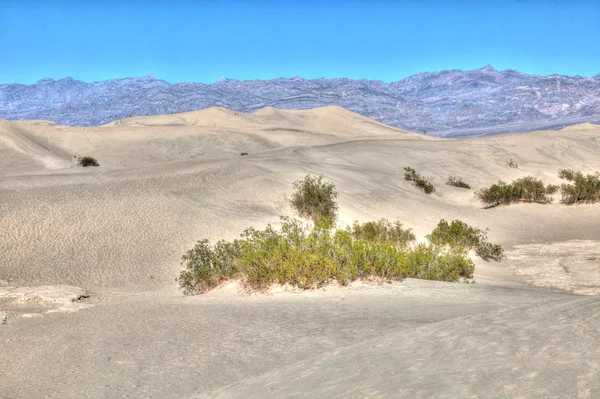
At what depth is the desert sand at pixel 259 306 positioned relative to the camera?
4355 millimetres

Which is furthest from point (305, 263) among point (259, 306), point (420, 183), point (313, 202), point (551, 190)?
point (551, 190)

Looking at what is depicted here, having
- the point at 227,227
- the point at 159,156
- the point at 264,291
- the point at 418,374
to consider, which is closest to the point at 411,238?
the point at 227,227

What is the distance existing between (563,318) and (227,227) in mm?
13055

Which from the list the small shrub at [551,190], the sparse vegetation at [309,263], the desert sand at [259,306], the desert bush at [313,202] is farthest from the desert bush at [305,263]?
the small shrub at [551,190]

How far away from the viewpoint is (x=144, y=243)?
50.0 ft

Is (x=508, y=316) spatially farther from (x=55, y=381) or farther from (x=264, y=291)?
(x=264, y=291)

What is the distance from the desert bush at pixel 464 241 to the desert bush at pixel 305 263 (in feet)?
15.7

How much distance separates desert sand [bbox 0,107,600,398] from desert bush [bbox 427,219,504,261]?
54 cm

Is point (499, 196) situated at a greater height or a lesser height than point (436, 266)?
greater

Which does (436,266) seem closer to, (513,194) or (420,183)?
(513,194)

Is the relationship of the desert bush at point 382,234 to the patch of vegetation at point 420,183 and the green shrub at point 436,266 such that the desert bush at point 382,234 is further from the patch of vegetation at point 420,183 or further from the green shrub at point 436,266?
the patch of vegetation at point 420,183

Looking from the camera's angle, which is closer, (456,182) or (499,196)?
(499,196)

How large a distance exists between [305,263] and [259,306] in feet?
5.16

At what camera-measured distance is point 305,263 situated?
33.7 ft
